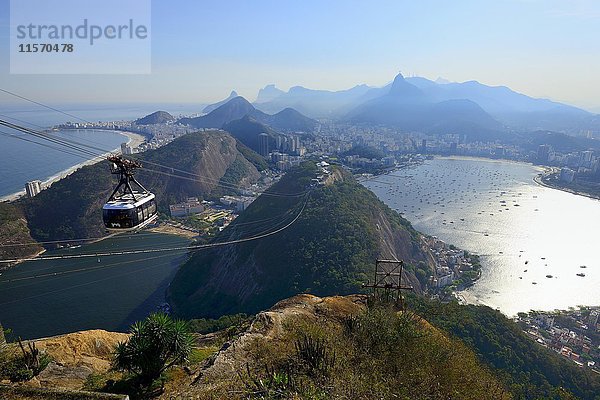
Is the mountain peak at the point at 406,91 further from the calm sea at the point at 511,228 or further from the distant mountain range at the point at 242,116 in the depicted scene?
the calm sea at the point at 511,228

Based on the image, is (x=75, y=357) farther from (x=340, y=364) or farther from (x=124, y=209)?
(x=340, y=364)

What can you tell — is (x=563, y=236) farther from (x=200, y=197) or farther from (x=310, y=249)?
(x=200, y=197)

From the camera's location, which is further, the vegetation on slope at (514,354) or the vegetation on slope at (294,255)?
the vegetation on slope at (294,255)

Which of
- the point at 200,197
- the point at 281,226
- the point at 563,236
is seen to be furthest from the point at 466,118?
the point at 281,226

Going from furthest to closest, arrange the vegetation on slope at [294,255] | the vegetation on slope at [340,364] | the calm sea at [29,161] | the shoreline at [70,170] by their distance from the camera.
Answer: the calm sea at [29,161], the shoreline at [70,170], the vegetation on slope at [294,255], the vegetation on slope at [340,364]

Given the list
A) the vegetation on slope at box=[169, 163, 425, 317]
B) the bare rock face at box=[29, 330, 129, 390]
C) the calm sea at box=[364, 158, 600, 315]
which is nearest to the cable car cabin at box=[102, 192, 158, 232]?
the bare rock face at box=[29, 330, 129, 390]

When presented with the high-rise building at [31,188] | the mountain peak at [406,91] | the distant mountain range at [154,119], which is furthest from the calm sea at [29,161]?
the mountain peak at [406,91]
